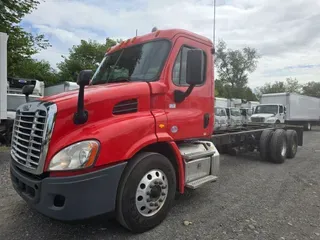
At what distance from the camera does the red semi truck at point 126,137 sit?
2.68 meters

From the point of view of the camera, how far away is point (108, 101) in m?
3.03

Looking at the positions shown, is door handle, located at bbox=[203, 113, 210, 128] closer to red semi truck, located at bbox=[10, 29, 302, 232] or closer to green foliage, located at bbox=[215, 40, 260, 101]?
red semi truck, located at bbox=[10, 29, 302, 232]

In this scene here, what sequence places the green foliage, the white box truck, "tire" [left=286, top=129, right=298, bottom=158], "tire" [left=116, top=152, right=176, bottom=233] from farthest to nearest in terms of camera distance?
the green foliage → the white box truck → "tire" [left=286, top=129, right=298, bottom=158] → "tire" [left=116, top=152, right=176, bottom=233]

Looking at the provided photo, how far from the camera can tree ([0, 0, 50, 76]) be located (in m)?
13.3

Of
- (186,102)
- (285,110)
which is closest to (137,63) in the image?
(186,102)

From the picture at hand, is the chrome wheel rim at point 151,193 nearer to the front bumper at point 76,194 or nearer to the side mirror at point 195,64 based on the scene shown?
the front bumper at point 76,194

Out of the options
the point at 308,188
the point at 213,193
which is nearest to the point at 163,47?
the point at 213,193

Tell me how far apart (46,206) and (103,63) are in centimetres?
256

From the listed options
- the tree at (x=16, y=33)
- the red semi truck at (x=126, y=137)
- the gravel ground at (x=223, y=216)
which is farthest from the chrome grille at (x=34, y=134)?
the tree at (x=16, y=33)

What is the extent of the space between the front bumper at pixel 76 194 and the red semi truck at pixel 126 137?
0.01 meters

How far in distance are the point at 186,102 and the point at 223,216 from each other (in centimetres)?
177

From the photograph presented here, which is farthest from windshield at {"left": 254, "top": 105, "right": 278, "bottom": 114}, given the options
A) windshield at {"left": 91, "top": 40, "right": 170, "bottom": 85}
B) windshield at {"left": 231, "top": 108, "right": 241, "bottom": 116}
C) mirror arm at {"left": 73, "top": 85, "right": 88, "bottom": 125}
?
mirror arm at {"left": 73, "top": 85, "right": 88, "bottom": 125}

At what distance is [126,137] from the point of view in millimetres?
2951

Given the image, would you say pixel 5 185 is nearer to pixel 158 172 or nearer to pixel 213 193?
pixel 158 172
